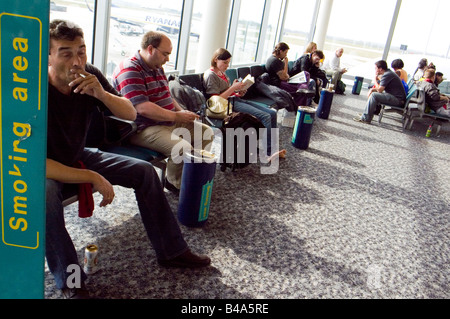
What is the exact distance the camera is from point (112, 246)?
2.25m

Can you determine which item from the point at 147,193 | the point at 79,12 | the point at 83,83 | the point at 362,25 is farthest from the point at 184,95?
the point at 362,25

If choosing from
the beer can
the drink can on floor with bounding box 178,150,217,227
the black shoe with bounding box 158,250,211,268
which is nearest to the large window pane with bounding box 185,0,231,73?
the drink can on floor with bounding box 178,150,217,227

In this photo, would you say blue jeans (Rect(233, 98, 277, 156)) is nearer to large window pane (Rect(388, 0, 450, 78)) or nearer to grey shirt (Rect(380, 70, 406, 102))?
grey shirt (Rect(380, 70, 406, 102))

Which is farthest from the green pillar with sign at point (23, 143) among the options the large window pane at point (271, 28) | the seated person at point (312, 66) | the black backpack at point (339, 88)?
the black backpack at point (339, 88)

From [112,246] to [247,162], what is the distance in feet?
5.97

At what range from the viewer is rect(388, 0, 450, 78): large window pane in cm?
1130

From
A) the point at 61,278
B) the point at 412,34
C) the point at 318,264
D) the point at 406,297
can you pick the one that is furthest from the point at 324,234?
the point at 412,34

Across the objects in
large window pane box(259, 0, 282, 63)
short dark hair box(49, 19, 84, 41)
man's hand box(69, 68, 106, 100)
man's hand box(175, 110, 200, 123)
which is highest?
large window pane box(259, 0, 282, 63)

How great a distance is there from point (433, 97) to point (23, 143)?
7441mm

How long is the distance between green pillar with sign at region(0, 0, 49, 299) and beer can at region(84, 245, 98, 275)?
485mm

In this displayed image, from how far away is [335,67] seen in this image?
32.6ft

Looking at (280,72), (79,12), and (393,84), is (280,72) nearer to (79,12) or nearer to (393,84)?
(393,84)

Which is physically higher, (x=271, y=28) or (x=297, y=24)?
(x=297, y=24)
